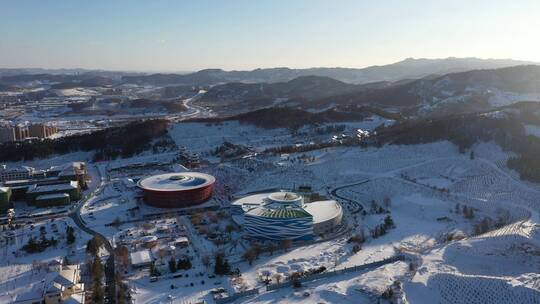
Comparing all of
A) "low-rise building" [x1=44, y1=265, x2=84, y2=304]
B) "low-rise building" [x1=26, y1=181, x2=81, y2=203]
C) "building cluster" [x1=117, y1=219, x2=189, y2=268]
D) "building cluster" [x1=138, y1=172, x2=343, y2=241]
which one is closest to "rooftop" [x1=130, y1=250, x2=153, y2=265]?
"building cluster" [x1=117, y1=219, x2=189, y2=268]

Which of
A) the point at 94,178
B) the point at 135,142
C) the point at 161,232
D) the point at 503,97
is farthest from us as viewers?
the point at 503,97

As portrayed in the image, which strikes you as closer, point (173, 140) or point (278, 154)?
point (278, 154)

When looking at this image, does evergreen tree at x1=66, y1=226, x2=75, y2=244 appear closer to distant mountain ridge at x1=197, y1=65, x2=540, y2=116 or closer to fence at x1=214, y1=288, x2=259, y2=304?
fence at x1=214, y1=288, x2=259, y2=304

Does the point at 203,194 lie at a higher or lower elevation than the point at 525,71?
lower

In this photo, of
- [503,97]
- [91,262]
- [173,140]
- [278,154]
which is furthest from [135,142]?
[503,97]

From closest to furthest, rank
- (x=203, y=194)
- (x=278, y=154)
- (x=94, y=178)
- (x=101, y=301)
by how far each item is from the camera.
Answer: (x=101, y=301) → (x=203, y=194) → (x=94, y=178) → (x=278, y=154)

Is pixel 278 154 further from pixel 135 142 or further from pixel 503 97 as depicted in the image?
pixel 503 97

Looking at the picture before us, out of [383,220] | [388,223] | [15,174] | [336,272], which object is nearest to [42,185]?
[15,174]
